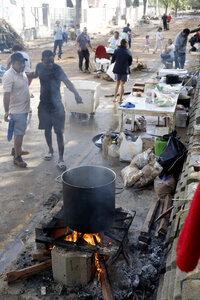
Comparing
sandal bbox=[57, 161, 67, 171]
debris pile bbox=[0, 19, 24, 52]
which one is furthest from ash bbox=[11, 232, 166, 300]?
debris pile bbox=[0, 19, 24, 52]

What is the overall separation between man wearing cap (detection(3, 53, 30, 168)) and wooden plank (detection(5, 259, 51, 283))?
3.13 metres

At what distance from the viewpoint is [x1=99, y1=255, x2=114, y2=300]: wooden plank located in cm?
333

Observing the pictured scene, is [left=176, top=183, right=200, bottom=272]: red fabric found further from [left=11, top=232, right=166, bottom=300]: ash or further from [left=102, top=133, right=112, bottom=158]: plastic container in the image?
[left=102, top=133, right=112, bottom=158]: plastic container

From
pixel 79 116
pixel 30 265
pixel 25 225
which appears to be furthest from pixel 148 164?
pixel 79 116

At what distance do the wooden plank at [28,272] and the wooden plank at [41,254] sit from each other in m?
0.10

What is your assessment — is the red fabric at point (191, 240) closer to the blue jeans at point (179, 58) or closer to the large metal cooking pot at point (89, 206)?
the large metal cooking pot at point (89, 206)

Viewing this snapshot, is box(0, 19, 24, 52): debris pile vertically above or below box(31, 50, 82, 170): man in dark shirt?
above

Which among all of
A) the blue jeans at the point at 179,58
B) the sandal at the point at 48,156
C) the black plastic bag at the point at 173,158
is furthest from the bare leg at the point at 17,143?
the blue jeans at the point at 179,58

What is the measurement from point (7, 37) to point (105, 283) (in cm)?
2401

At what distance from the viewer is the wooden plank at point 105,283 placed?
10.9 ft

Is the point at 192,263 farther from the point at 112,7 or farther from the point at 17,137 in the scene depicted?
the point at 112,7

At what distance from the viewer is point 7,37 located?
2416 cm

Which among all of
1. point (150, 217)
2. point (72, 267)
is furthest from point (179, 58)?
point (72, 267)

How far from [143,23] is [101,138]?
49356 mm
